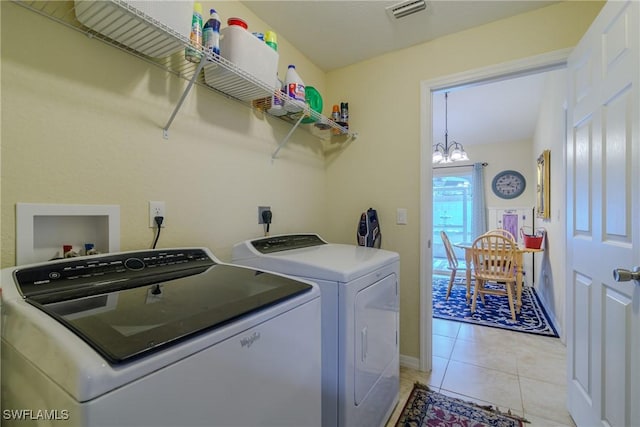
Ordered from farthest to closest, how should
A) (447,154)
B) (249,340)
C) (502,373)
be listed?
(447,154), (502,373), (249,340)

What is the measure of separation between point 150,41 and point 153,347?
1108 mm

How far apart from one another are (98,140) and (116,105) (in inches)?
6.3

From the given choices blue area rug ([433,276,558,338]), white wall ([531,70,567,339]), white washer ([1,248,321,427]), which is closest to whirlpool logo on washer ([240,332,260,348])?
white washer ([1,248,321,427])

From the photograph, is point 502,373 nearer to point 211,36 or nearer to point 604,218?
point 604,218

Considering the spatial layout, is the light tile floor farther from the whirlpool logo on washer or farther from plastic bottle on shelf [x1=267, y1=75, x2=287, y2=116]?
plastic bottle on shelf [x1=267, y1=75, x2=287, y2=116]

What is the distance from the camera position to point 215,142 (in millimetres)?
1528

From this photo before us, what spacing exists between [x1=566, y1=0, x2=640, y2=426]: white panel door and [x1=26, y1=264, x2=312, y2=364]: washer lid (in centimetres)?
124

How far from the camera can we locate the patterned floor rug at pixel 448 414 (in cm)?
154

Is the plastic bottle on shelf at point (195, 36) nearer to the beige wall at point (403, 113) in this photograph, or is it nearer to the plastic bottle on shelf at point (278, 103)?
the plastic bottle on shelf at point (278, 103)

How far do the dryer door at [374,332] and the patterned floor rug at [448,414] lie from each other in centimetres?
33

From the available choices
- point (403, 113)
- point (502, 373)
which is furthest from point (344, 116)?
point (502, 373)

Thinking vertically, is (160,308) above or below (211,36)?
below

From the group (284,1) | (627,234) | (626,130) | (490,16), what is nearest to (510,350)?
(627,234)

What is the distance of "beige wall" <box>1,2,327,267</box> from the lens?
2.98 feet
